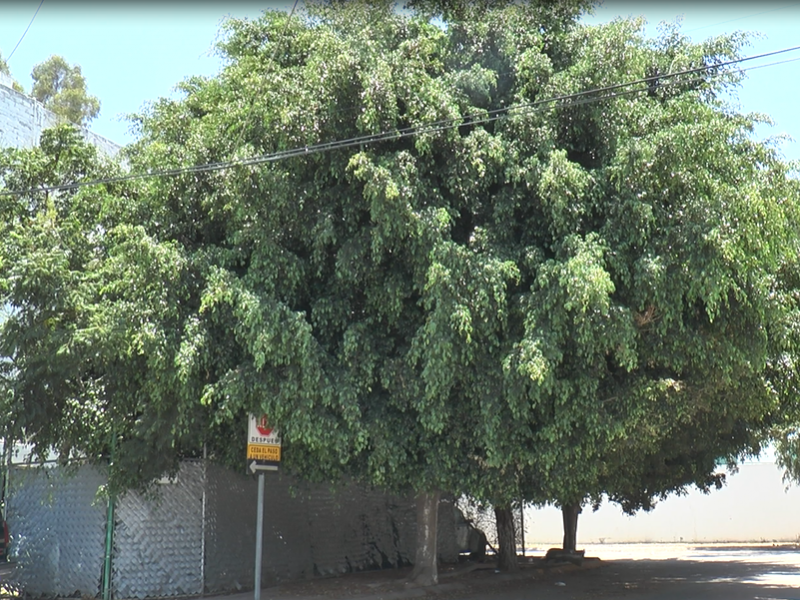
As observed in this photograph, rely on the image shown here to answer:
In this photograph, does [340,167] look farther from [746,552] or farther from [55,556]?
[746,552]

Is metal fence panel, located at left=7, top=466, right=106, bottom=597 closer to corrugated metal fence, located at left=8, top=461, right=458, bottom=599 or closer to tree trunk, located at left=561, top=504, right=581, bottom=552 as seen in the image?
corrugated metal fence, located at left=8, top=461, right=458, bottom=599

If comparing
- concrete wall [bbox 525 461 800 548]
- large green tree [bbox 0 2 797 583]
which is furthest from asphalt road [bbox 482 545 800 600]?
concrete wall [bbox 525 461 800 548]

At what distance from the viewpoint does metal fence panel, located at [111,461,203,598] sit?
16.2m

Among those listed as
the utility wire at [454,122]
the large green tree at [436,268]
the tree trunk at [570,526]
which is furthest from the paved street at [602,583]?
the utility wire at [454,122]

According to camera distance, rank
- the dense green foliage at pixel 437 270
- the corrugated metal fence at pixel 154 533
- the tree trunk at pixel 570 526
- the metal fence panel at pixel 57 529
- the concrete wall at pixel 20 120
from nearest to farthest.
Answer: the dense green foliage at pixel 437 270
the corrugated metal fence at pixel 154 533
the metal fence panel at pixel 57 529
the concrete wall at pixel 20 120
the tree trunk at pixel 570 526

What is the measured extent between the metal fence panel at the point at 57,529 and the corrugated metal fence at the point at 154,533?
0.06 ft

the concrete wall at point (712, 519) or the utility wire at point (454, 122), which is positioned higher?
the utility wire at point (454, 122)

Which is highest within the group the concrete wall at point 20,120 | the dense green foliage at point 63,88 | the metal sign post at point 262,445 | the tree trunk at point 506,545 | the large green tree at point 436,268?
the dense green foliage at point 63,88

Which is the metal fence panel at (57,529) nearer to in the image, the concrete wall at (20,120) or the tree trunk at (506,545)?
the concrete wall at (20,120)

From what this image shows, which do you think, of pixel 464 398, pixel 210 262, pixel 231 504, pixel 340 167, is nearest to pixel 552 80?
pixel 340 167

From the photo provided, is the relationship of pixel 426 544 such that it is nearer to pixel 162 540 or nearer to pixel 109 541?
pixel 162 540

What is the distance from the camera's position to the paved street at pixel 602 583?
17.6m

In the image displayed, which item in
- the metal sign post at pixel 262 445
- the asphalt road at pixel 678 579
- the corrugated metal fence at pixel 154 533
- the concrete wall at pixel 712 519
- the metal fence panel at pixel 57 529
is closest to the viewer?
the metal sign post at pixel 262 445

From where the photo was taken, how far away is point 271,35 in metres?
16.7
